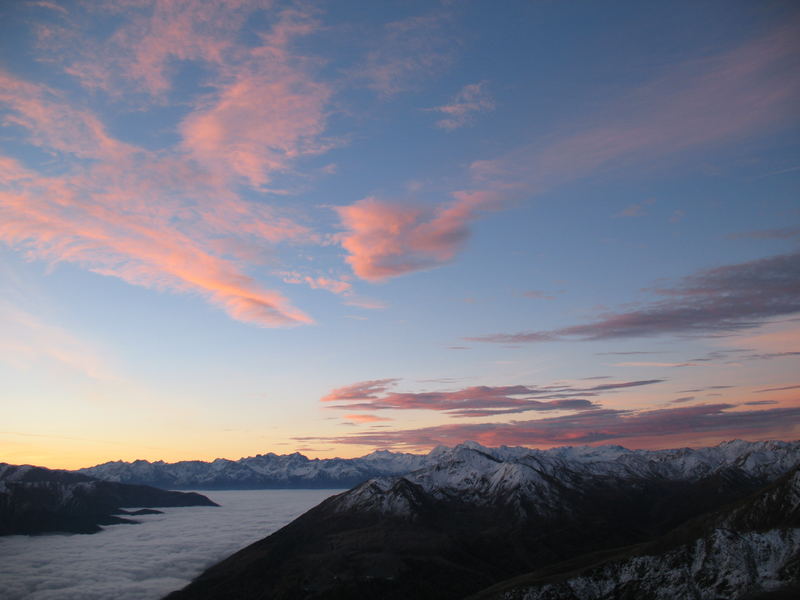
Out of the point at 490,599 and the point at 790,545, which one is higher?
the point at 790,545

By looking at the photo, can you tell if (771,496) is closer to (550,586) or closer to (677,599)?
(677,599)

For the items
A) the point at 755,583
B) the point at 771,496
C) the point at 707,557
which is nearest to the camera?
the point at 755,583

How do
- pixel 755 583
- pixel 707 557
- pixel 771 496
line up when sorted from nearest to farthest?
pixel 755 583 < pixel 707 557 < pixel 771 496

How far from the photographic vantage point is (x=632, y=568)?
175250mm

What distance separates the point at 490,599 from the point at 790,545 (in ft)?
326

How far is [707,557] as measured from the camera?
6590 inches

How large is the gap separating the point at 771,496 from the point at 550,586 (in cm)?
8684

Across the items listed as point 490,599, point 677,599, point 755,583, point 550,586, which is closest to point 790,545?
point 755,583

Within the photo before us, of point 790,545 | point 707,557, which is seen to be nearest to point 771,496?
point 790,545

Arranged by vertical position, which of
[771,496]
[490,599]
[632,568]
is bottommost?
[490,599]

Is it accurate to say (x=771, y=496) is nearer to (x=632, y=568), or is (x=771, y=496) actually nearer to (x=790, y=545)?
(x=790, y=545)

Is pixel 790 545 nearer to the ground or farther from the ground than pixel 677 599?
farther from the ground

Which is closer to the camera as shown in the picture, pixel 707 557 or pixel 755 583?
pixel 755 583

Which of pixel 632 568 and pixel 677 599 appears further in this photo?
pixel 632 568
